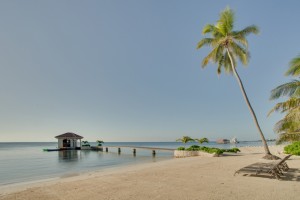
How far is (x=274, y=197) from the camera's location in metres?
6.50

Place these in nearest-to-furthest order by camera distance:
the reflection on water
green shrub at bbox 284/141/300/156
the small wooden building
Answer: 1. green shrub at bbox 284/141/300/156
2. the reflection on water
3. the small wooden building

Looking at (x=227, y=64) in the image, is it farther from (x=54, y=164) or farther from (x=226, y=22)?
(x=54, y=164)

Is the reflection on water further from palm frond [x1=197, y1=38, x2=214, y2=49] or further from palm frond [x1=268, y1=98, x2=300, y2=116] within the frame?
palm frond [x1=268, y1=98, x2=300, y2=116]

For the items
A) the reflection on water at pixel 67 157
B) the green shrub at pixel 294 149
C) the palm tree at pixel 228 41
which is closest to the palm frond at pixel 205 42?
A: the palm tree at pixel 228 41

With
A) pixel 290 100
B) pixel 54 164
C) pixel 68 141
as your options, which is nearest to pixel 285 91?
pixel 290 100

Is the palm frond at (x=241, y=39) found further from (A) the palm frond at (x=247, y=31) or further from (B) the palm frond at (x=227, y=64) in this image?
(B) the palm frond at (x=227, y=64)

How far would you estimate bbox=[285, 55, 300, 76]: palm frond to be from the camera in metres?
15.1

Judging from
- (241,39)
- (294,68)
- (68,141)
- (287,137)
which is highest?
(241,39)

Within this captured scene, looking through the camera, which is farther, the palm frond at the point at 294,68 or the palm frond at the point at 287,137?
the palm frond at the point at 287,137

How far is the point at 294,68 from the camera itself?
15.6 meters

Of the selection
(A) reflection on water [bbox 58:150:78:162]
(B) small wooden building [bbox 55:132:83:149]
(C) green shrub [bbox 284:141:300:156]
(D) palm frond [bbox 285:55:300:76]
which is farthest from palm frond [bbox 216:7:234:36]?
(B) small wooden building [bbox 55:132:83:149]

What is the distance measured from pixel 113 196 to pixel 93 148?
54.6 metres

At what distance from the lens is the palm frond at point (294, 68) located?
593 inches

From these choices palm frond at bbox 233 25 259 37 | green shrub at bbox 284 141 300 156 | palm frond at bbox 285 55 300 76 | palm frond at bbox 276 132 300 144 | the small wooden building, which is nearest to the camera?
palm frond at bbox 285 55 300 76
